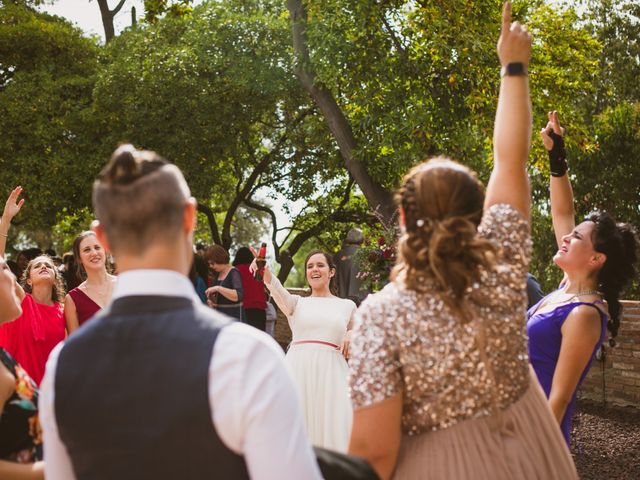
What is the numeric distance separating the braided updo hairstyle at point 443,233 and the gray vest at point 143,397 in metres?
0.62

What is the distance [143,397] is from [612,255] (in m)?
2.90

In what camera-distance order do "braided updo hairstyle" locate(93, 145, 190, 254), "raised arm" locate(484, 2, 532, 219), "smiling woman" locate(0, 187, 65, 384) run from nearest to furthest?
"braided updo hairstyle" locate(93, 145, 190, 254) → "raised arm" locate(484, 2, 532, 219) → "smiling woman" locate(0, 187, 65, 384)

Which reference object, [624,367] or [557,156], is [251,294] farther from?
[557,156]

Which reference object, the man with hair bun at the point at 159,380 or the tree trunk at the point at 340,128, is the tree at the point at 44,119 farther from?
the man with hair bun at the point at 159,380

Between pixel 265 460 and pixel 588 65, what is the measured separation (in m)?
13.8

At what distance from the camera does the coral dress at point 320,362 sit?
634 centimetres

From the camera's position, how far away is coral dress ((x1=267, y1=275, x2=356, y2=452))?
6.34m

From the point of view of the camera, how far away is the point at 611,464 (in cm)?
748

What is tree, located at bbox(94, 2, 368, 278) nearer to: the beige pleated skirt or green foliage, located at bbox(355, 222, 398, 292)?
green foliage, located at bbox(355, 222, 398, 292)

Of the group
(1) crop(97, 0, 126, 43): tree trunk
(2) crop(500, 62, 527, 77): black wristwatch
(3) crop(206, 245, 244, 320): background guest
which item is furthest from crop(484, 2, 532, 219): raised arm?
(1) crop(97, 0, 126, 43): tree trunk

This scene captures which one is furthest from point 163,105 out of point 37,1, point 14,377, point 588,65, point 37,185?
point 14,377

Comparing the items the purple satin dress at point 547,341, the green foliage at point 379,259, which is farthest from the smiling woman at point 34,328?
the green foliage at point 379,259

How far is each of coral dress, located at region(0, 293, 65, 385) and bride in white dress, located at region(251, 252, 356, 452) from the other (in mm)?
1806

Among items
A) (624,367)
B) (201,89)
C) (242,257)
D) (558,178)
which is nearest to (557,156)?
(558,178)
